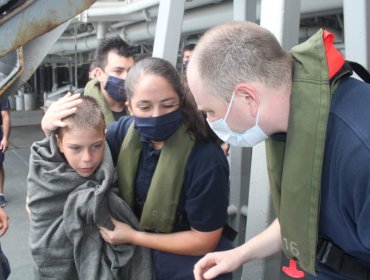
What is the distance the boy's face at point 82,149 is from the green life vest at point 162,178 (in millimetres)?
104

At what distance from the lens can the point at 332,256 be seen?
44.2 inches

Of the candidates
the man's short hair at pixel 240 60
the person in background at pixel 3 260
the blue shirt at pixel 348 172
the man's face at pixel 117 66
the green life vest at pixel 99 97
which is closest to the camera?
the blue shirt at pixel 348 172

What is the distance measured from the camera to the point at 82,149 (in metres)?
1.61

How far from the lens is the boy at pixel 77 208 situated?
152 centimetres

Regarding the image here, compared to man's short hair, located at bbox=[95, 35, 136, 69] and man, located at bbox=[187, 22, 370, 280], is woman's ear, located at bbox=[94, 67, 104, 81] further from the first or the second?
man, located at bbox=[187, 22, 370, 280]

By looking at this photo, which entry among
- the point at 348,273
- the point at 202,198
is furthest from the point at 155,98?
the point at 348,273

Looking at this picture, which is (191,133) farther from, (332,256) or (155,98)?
(332,256)

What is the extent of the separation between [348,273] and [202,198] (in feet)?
1.76

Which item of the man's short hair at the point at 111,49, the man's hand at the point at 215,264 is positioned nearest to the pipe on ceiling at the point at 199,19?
the man's short hair at the point at 111,49

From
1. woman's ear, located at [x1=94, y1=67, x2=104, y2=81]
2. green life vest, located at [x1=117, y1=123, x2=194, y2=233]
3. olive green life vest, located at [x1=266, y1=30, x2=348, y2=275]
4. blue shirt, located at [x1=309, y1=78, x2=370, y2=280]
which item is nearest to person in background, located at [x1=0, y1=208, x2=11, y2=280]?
green life vest, located at [x1=117, y1=123, x2=194, y2=233]

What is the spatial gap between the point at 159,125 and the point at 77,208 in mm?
418

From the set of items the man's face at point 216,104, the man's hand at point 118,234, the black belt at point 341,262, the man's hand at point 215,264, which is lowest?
the man's hand at point 215,264

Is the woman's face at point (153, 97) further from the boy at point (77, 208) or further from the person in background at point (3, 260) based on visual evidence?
the person in background at point (3, 260)

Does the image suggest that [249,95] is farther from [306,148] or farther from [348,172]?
[348,172]
